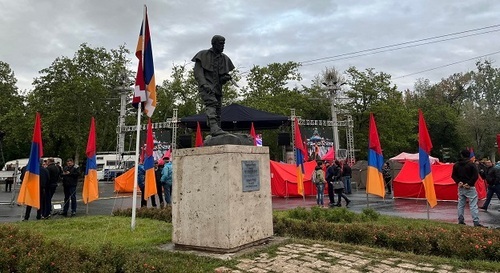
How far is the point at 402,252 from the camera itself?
6340 millimetres

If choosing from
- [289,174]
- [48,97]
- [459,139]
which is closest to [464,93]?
[459,139]

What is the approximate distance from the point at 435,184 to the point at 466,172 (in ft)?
21.9

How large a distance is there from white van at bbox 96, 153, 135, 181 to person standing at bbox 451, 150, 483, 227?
29534 mm

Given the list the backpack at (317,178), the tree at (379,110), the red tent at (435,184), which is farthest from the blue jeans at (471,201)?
the tree at (379,110)

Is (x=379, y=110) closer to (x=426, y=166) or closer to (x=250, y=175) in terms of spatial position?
(x=426, y=166)

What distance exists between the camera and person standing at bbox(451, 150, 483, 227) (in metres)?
9.59

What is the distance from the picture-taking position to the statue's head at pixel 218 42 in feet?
23.2

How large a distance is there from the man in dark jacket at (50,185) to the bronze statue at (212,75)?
804cm

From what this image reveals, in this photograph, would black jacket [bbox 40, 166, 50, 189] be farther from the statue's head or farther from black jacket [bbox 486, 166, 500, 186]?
black jacket [bbox 486, 166, 500, 186]

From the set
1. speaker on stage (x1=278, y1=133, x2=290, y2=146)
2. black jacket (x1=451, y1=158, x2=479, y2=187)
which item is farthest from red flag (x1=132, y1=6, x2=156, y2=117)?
speaker on stage (x1=278, y1=133, x2=290, y2=146)

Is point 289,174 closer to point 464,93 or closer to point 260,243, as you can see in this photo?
point 260,243

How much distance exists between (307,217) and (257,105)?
111 feet

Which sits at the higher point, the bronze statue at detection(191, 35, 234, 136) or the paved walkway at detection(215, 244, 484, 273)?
the bronze statue at detection(191, 35, 234, 136)

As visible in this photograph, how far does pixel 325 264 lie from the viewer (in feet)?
17.7
